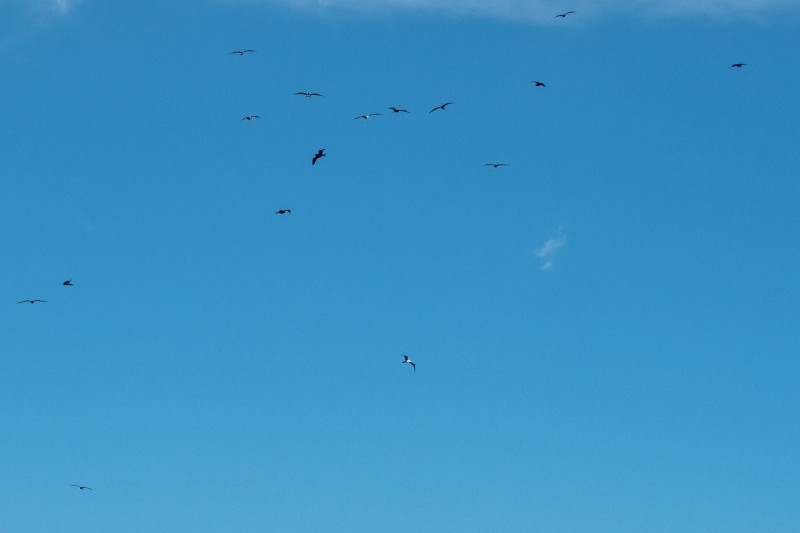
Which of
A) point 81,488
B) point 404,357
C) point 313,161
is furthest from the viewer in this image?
point 81,488

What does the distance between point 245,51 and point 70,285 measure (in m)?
37.3

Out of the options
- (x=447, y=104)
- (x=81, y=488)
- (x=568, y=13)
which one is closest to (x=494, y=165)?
(x=447, y=104)

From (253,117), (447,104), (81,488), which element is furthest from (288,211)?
(81,488)

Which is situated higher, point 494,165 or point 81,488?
point 494,165

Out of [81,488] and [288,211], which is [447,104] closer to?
[288,211]

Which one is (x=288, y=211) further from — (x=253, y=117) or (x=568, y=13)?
(x=568, y=13)

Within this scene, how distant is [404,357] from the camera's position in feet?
548

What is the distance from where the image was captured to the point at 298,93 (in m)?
158

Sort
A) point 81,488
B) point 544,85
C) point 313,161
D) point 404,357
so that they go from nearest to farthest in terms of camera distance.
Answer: point 313,161, point 544,85, point 404,357, point 81,488

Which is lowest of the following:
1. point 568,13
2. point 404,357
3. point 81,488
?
point 81,488

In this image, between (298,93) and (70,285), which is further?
(70,285)

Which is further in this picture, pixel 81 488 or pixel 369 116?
pixel 81 488

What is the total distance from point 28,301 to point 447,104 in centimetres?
5464

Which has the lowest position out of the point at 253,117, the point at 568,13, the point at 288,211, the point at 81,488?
the point at 81,488
